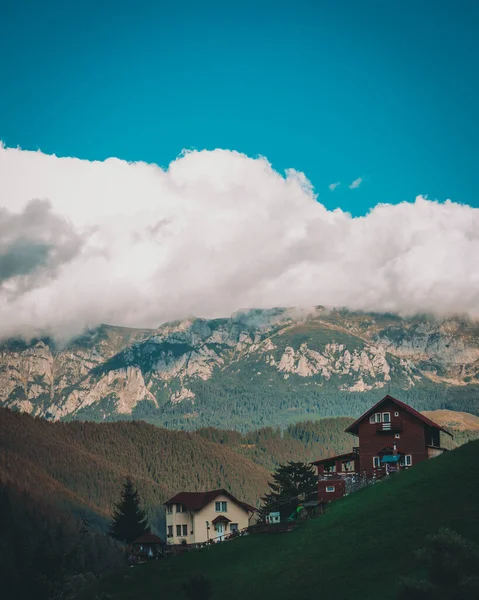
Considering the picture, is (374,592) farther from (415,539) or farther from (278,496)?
(278,496)

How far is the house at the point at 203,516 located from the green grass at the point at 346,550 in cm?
4911

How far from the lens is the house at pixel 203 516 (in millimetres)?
132750

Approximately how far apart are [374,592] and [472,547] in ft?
27.0

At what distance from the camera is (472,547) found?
53344 mm

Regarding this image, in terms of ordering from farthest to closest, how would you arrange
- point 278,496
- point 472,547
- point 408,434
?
point 278,496 → point 408,434 → point 472,547

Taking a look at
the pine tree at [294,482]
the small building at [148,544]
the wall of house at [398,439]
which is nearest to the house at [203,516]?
the small building at [148,544]

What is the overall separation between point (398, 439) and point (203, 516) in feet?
121

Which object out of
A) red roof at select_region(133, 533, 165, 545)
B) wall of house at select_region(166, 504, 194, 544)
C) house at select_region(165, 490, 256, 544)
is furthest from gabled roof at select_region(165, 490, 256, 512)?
red roof at select_region(133, 533, 165, 545)

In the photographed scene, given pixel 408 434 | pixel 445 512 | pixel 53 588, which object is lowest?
pixel 53 588

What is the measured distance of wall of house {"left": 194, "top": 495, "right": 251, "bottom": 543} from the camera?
5221 inches

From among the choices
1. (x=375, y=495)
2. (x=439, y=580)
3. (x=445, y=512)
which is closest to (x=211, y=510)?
(x=375, y=495)

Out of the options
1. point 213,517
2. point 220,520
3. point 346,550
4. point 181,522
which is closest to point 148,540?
point 181,522

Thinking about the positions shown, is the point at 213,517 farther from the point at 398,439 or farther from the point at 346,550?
the point at 346,550

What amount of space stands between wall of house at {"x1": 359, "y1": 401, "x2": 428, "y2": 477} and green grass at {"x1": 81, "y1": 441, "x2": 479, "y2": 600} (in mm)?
27109
